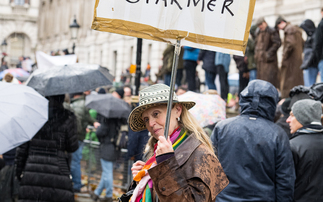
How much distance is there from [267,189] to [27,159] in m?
2.97

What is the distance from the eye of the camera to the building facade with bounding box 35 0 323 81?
1620 cm

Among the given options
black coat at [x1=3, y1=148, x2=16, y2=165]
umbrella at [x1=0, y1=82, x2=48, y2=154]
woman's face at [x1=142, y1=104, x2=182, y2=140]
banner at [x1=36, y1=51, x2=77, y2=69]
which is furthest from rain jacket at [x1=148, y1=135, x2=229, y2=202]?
banner at [x1=36, y1=51, x2=77, y2=69]

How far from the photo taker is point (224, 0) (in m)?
2.36

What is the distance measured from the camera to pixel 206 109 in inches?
202

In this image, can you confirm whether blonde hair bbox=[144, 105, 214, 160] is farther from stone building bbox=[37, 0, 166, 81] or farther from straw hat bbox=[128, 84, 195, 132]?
stone building bbox=[37, 0, 166, 81]

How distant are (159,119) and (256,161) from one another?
1.38 metres

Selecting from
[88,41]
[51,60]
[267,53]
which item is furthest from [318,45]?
[88,41]

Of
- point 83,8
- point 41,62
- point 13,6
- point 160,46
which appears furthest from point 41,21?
point 41,62

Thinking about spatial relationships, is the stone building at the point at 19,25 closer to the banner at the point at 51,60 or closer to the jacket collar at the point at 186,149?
the banner at the point at 51,60

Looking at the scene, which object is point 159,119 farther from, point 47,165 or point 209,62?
point 209,62

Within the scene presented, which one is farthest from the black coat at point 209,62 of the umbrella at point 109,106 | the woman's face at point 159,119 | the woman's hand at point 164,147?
the woman's hand at point 164,147

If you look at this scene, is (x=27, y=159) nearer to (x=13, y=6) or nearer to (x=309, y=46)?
(x=309, y=46)

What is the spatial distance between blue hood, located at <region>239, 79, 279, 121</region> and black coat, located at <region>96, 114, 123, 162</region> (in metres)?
4.02

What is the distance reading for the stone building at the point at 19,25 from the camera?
57.2 m
